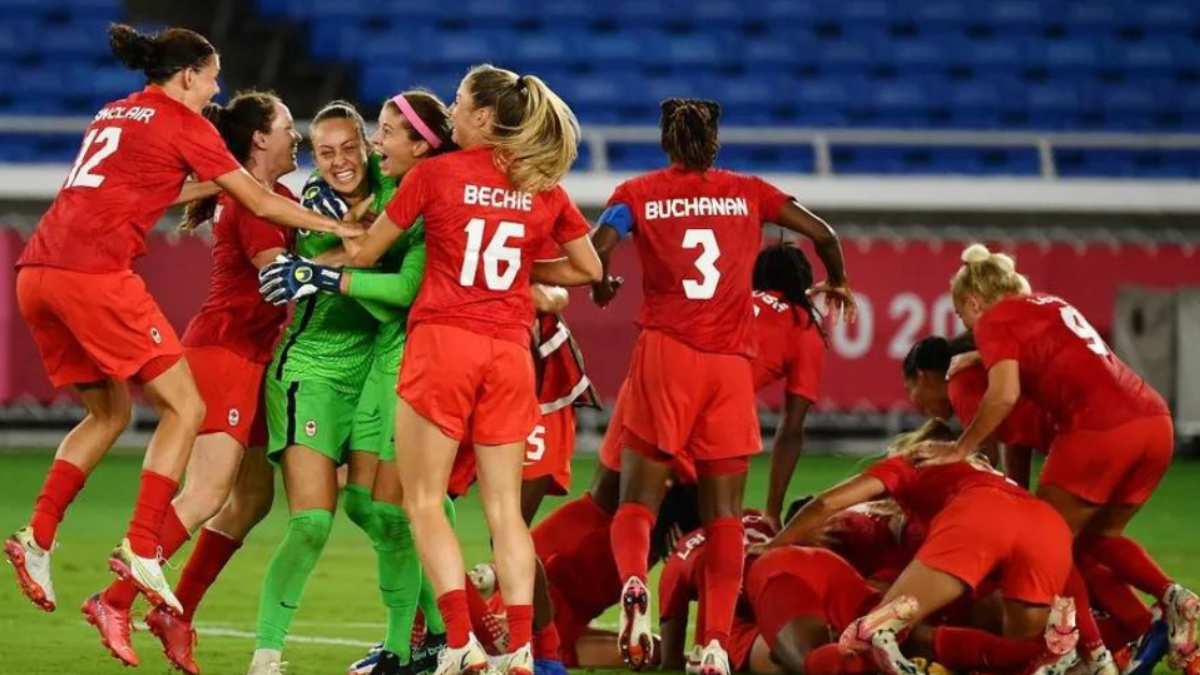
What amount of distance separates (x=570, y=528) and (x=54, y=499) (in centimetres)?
196

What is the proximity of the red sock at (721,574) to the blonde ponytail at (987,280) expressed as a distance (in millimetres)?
1259

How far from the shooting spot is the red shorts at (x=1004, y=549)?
6973 mm

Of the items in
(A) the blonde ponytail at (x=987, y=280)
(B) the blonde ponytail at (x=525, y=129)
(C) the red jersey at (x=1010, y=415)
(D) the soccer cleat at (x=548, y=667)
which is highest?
(B) the blonde ponytail at (x=525, y=129)

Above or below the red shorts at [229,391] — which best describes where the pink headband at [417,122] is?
above

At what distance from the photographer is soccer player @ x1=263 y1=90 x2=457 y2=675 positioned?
265 inches

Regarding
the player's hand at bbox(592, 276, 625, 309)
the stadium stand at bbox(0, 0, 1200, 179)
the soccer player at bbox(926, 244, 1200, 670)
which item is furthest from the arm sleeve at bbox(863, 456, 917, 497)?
the stadium stand at bbox(0, 0, 1200, 179)

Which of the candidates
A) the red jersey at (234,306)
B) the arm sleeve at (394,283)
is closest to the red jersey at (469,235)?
the arm sleeve at (394,283)

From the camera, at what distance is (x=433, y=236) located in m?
6.59

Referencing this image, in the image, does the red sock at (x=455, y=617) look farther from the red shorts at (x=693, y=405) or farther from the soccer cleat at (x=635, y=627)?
the red shorts at (x=693, y=405)

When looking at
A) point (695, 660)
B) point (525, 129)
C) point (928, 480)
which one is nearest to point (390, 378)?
point (525, 129)

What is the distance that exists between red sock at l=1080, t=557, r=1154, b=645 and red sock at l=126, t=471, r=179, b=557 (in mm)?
3342

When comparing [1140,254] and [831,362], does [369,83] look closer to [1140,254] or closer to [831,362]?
[831,362]

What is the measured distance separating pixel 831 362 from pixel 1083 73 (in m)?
5.43

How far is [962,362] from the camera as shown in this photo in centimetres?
805
